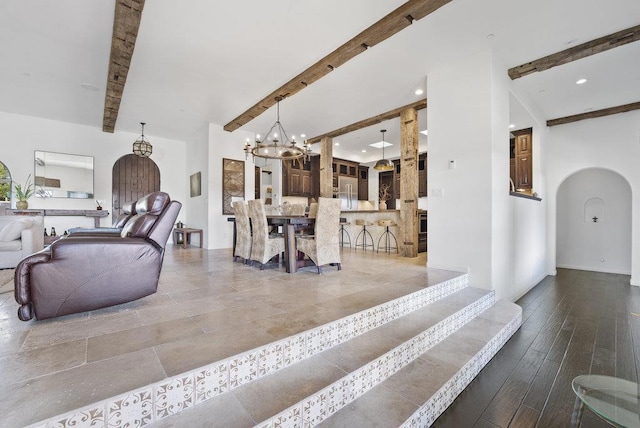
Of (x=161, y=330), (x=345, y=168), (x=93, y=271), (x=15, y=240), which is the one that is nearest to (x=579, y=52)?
(x=161, y=330)

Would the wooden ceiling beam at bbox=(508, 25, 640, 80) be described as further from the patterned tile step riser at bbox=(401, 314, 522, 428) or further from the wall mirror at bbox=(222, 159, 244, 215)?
the wall mirror at bbox=(222, 159, 244, 215)

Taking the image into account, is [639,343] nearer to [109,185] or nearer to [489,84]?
[489,84]

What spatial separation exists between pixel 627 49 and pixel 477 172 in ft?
7.45

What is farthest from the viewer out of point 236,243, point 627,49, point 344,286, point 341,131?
point 341,131

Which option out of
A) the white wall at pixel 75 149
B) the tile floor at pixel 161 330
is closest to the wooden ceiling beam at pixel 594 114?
the tile floor at pixel 161 330

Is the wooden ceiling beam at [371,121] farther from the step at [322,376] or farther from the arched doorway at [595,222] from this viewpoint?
the arched doorway at [595,222]

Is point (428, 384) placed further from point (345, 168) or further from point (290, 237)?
point (345, 168)

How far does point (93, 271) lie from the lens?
2.15 metres

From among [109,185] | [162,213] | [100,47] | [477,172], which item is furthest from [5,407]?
[109,185]

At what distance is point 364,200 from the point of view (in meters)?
10.8

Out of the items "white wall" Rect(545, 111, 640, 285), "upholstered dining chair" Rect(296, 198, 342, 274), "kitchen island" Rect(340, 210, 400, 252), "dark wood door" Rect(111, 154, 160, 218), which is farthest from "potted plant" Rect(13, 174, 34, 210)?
"white wall" Rect(545, 111, 640, 285)

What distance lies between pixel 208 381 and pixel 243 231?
3.05 m

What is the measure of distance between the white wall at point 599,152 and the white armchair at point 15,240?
9.26m

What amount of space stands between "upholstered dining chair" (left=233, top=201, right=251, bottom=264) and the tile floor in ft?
2.98
